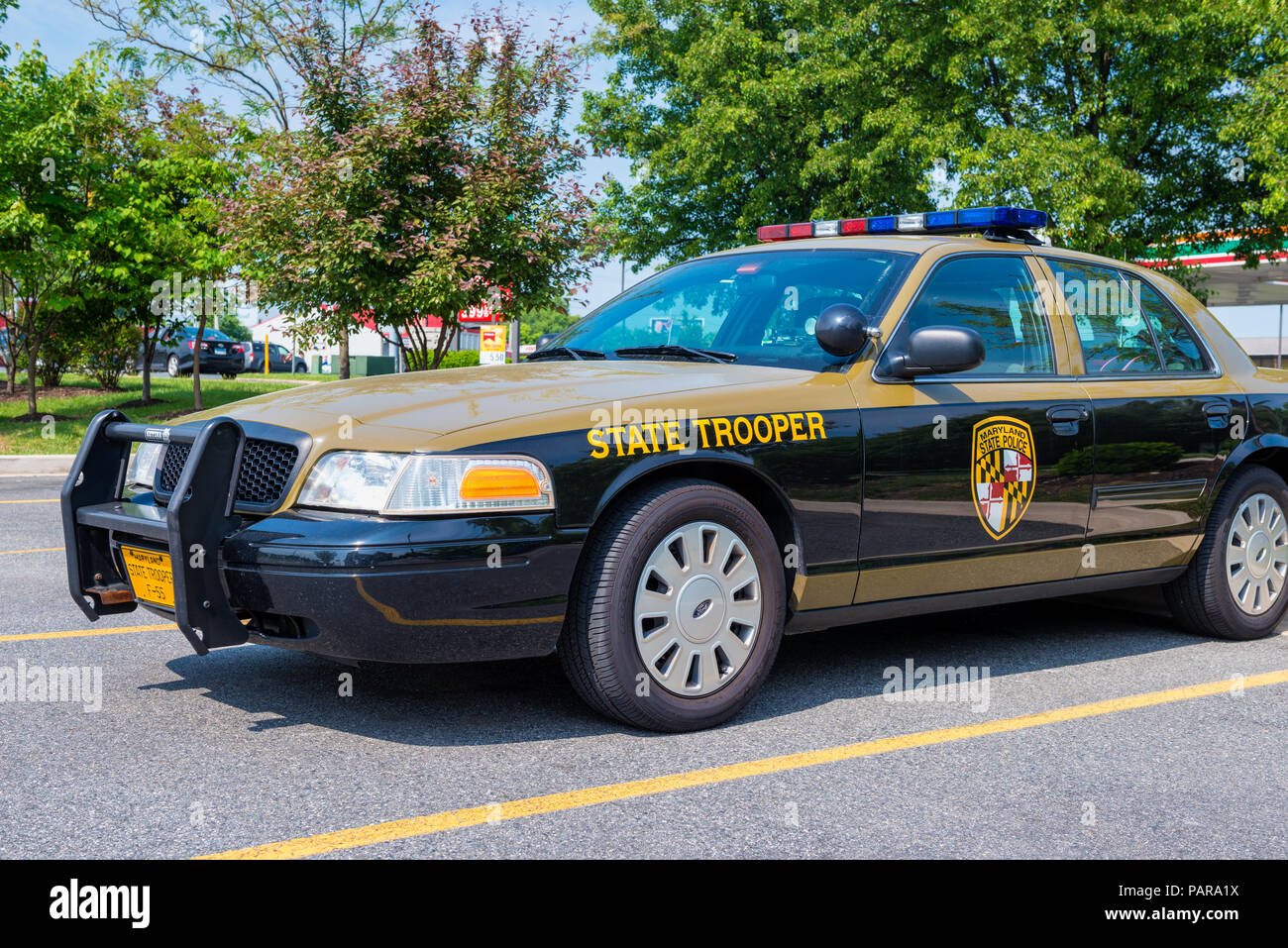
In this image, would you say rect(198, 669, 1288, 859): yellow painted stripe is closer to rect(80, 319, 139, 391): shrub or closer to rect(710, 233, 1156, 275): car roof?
rect(710, 233, 1156, 275): car roof

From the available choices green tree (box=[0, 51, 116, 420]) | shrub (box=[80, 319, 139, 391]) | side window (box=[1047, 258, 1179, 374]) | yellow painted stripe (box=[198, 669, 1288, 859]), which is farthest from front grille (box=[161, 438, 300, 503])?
shrub (box=[80, 319, 139, 391])

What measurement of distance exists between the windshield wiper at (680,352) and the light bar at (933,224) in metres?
0.87

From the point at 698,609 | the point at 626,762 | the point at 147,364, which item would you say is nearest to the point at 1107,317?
the point at 698,609

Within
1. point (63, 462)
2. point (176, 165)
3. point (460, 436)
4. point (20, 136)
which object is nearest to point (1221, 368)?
point (460, 436)

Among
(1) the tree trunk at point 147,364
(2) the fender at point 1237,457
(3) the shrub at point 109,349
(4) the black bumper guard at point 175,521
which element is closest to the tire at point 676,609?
(4) the black bumper guard at point 175,521

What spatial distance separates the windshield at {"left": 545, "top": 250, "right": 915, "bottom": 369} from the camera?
470cm

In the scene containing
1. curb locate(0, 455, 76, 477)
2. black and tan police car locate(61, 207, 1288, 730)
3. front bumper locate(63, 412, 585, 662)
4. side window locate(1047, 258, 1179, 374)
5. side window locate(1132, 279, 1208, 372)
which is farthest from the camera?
curb locate(0, 455, 76, 477)

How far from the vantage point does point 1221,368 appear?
585 cm

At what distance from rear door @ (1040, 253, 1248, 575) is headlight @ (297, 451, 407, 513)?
285cm

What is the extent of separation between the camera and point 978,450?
15.3 ft

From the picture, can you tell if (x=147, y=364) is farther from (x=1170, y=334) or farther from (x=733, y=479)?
(x=733, y=479)

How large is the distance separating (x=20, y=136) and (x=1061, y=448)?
1502 centimetres

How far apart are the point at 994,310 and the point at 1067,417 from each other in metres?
0.52
